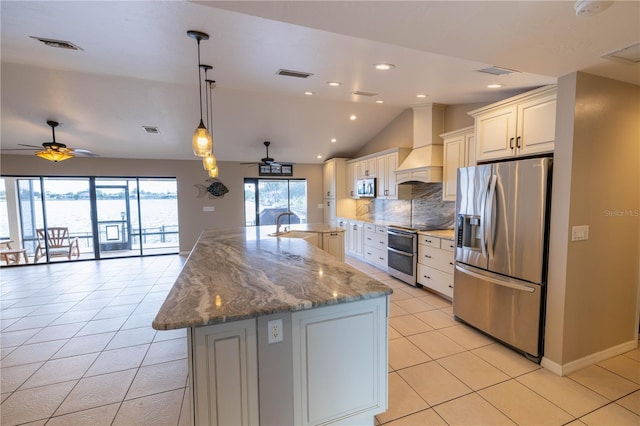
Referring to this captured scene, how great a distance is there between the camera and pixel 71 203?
654 centimetres

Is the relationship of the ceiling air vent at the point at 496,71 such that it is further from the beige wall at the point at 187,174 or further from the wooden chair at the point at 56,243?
the wooden chair at the point at 56,243

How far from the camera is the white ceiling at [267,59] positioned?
4.92 ft

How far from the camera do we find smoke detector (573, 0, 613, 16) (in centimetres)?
129

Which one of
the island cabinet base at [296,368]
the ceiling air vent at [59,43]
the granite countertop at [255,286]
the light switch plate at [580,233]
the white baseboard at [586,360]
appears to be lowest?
the white baseboard at [586,360]

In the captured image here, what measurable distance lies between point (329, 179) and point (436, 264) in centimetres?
411

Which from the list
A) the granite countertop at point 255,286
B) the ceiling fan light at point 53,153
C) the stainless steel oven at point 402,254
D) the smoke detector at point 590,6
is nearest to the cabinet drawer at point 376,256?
the stainless steel oven at point 402,254

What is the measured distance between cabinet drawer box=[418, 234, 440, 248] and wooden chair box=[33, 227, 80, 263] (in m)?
7.53

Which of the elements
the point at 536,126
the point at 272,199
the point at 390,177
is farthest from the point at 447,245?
the point at 272,199

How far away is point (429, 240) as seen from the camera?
13.6 ft

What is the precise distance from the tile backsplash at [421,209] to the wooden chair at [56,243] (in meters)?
7.00

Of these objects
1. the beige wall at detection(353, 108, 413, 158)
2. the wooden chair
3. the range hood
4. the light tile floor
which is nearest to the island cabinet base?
the light tile floor

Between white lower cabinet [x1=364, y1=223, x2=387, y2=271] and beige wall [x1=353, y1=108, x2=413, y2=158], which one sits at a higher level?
beige wall [x1=353, y1=108, x2=413, y2=158]

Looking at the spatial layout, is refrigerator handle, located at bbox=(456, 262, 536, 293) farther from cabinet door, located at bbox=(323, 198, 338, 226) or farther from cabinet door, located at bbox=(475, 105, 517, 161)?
cabinet door, located at bbox=(323, 198, 338, 226)

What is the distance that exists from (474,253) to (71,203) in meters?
8.08
